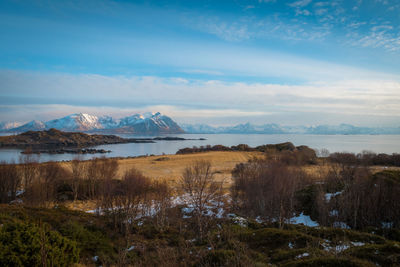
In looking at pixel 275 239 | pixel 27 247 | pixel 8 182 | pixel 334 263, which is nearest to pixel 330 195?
pixel 275 239

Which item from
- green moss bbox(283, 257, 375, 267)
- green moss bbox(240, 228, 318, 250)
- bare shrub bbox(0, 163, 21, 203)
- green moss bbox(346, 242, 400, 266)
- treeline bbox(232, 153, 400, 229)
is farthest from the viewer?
bare shrub bbox(0, 163, 21, 203)

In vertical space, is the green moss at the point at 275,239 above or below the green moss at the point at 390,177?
below

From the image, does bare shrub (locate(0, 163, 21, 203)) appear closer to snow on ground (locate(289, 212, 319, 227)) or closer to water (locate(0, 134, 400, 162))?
water (locate(0, 134, 400, 162))

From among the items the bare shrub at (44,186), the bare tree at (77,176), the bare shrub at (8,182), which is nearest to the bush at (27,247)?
the bare shrub at (44,186)

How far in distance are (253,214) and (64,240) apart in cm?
1164

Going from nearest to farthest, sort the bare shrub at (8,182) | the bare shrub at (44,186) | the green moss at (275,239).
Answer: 1. the green moss at (275,239)
2. the bare shrub at (44,186)
3. the bare shrub at (8,182)

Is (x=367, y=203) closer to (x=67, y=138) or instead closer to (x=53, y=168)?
(x=53, y=168)

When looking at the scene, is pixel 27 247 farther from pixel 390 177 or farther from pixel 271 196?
pixel 390 177

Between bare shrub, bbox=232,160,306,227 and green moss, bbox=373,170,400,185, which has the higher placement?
green moss, bbox=373,170,400,185

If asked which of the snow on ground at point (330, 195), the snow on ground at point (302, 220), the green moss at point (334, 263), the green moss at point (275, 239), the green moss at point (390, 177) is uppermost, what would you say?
the green moss at point (390, 177)

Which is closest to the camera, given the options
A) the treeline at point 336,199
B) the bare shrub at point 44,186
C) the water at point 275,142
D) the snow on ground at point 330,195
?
the treeline at point 336,199

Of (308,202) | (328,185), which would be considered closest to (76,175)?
(308,202)

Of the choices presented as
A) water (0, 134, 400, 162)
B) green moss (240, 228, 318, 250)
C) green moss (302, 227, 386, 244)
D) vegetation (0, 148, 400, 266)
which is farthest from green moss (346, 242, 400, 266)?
water (0, 134, 400, 162)

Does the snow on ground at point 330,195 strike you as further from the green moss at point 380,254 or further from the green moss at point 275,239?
the green moss at point 380,254
